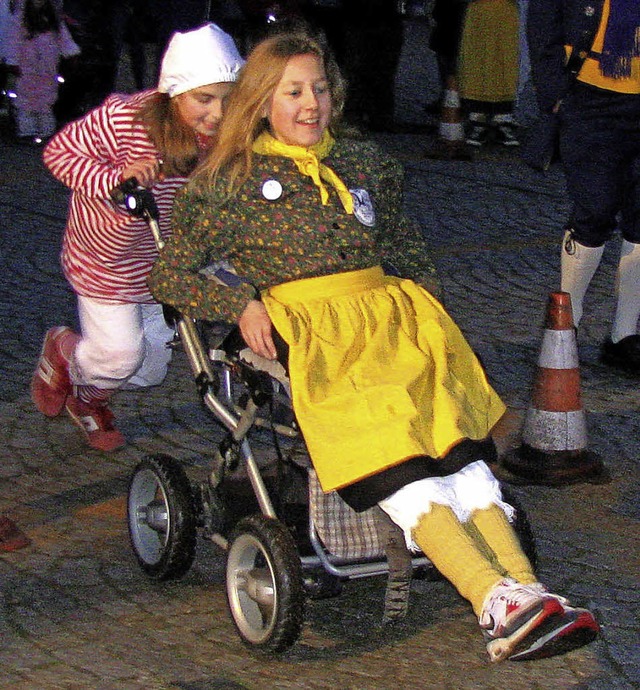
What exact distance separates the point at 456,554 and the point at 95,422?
90.4 inches

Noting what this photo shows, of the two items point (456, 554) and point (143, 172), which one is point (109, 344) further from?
point (456, 554)

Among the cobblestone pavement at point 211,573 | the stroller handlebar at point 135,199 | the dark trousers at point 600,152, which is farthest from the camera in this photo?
the dark trousers at point 600,152

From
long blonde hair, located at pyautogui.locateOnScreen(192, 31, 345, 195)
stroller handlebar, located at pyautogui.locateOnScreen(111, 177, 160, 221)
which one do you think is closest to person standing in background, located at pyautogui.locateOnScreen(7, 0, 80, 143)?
stroller handlebar, located at pyautogui.locateOnScreen(111, 177, 160, 221)

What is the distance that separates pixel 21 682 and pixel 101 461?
1.80m

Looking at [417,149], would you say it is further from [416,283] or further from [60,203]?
[416,283]

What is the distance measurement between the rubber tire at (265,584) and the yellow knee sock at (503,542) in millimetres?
495

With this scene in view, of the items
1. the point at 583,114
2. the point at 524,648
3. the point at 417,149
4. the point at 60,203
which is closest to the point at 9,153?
the point at 60,203

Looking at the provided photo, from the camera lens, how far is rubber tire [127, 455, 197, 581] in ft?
14.3

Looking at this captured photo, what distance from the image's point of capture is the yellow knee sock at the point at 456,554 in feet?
12.1

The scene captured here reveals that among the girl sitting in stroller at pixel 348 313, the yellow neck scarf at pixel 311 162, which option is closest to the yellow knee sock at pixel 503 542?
the girl sitting in stroller at pixel 348 313

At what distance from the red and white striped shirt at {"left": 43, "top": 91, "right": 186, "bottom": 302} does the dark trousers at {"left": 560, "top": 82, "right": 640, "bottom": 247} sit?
2130 mm

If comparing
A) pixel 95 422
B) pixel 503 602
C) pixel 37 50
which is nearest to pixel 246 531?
pixel 503 602

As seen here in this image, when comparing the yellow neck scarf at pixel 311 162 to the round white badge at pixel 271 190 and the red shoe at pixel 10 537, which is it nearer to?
the round white badge at pixel 271 190

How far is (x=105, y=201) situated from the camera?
5.07 meters
